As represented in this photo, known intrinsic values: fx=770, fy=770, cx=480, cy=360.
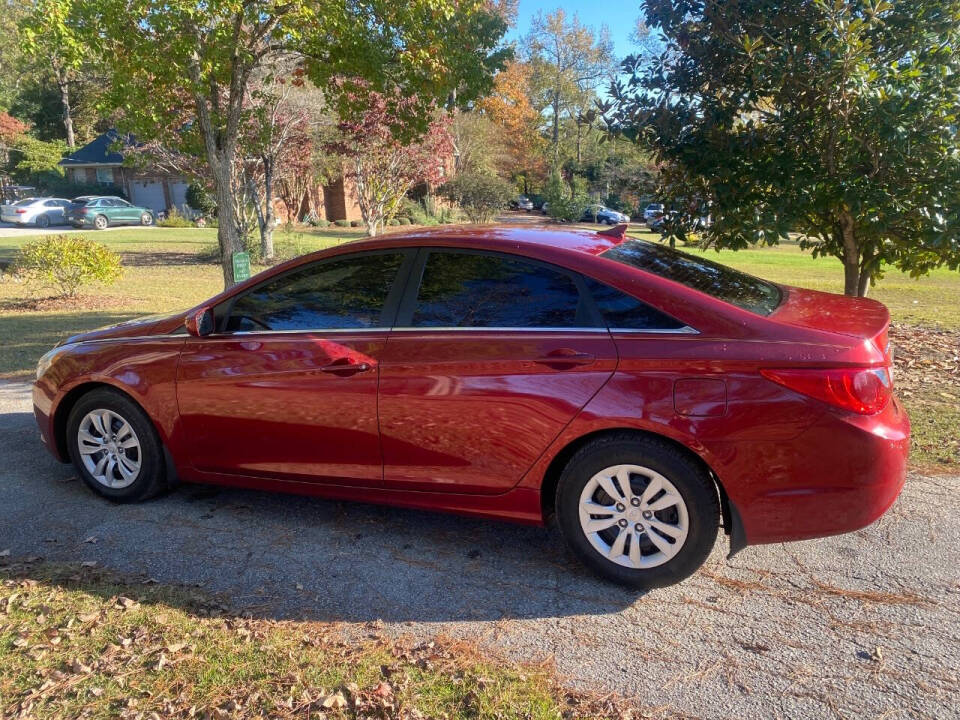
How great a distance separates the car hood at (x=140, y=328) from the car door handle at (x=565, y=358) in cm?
222

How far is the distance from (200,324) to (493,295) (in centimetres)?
169

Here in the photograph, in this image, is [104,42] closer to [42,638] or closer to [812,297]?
[42,638]

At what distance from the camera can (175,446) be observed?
437 centimetres

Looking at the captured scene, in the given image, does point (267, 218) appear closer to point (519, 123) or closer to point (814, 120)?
point (814, 120)

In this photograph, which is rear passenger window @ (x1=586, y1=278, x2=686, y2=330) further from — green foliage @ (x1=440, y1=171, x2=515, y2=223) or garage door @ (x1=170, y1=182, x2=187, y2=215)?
garage door @ (x1=170, y1=182, x2=187, y2=215)

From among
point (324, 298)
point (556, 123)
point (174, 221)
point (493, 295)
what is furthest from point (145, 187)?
point (493, 295)

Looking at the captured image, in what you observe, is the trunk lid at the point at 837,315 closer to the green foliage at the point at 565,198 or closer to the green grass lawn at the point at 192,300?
the green grass lawn at the point at 192,300

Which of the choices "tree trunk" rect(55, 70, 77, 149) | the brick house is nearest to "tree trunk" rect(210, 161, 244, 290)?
the brick house

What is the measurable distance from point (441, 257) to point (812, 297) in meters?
2.01

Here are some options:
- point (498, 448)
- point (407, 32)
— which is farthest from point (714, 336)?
point (407, 32)

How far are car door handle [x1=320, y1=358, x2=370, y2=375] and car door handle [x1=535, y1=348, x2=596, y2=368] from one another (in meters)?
0.91

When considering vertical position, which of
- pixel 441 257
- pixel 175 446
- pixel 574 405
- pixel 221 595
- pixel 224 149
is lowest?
pixel 221 595

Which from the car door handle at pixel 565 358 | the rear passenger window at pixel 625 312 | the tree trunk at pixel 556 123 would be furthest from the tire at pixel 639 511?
the tree trunk at pixel 556 123

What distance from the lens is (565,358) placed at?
11.5ft
